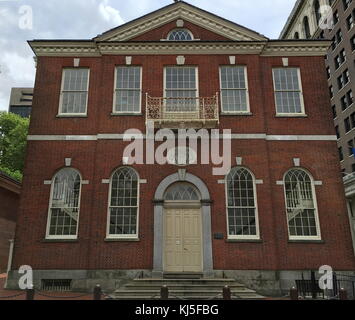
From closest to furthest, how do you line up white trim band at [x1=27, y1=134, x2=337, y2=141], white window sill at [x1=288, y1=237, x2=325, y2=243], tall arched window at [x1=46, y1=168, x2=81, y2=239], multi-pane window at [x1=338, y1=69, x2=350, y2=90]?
white window sill at [x1=288, y1=237, x2=325, y2=243], tall arched window at [x1=46, y1=168, x2=81, y2=239], white trim band at [x1=27, y1=134, x2=337, y2=141], multi-pane window at [x1=338, y1=69, x2=350, y2=90]

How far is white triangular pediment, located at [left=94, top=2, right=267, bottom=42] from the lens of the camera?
16797 mm

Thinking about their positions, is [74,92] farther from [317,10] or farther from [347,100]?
[317,10]

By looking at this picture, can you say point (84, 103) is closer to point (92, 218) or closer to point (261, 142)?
point (92, 218)

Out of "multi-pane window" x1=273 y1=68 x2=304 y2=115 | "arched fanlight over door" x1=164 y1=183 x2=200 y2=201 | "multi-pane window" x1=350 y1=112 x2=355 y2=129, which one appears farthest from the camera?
"multi-pane window" x1=350 y1=112 x2=355 y2=129

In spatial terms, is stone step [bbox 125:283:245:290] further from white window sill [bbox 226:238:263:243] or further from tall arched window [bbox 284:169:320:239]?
tall arched window [bbox 284:169:320:239]

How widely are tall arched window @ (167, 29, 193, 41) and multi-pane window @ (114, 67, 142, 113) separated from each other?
249 cm

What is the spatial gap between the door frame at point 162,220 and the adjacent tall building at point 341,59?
26167mm

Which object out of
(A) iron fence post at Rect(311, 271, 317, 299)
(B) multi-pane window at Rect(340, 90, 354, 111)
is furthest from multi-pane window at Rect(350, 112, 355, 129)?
(A) iron fence post at Rect(311, 271, 317, 299)

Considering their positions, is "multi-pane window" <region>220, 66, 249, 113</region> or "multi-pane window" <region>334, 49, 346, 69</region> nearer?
"multi-pane window" <region>220, 66, 249, 113</region>

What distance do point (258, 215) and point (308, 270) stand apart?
2.95 meters

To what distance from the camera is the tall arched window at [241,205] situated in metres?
14.5

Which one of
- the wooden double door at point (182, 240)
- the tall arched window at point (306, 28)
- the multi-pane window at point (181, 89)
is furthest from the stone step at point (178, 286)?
the tall arched window at point (306, 28)

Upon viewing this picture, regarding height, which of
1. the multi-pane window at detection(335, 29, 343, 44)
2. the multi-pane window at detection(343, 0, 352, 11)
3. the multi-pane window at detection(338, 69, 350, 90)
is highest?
the multi-pane window at detection(343, 0, 352, 11)

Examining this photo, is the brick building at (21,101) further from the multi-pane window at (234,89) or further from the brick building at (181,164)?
the multi-pane window at (234,89)
